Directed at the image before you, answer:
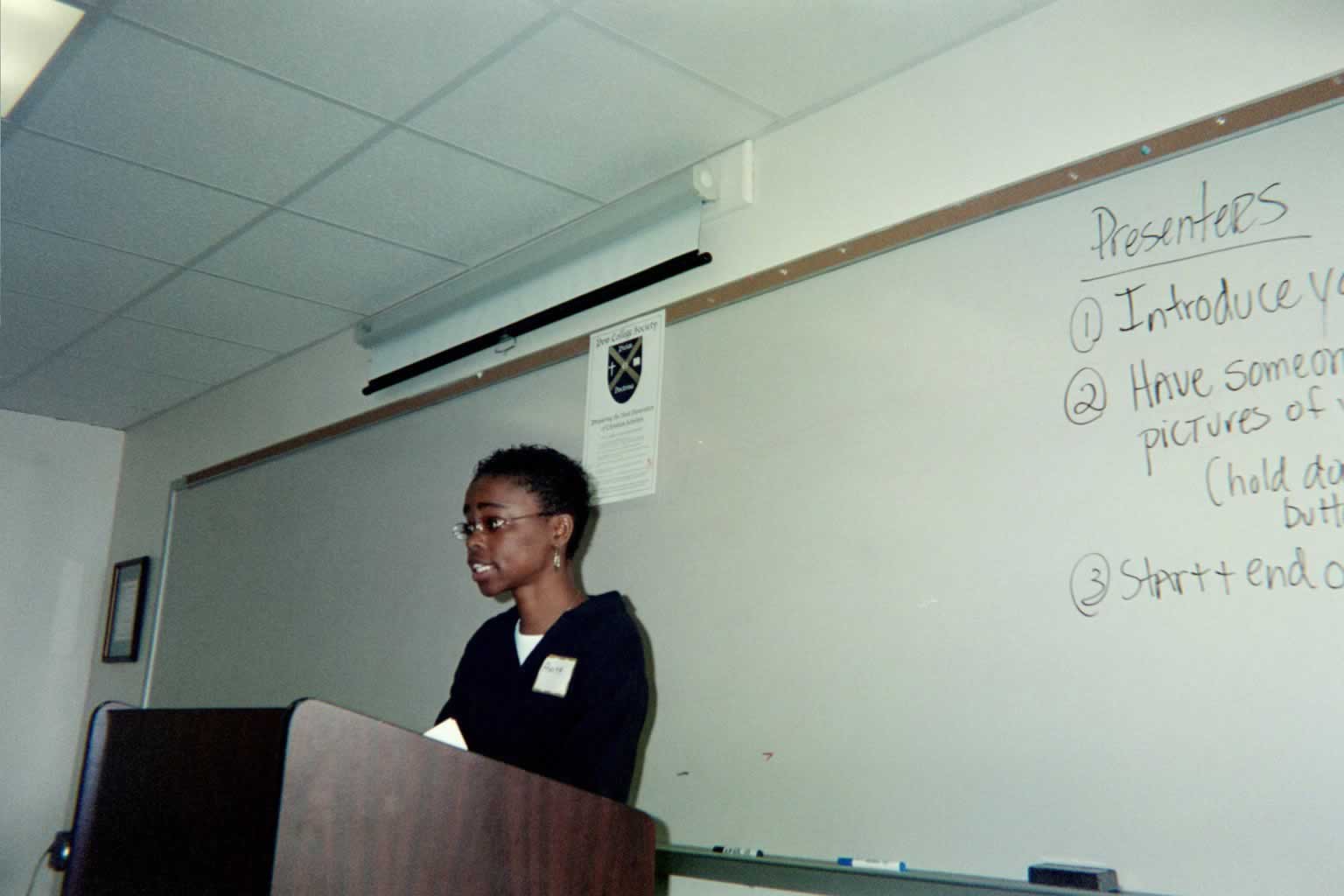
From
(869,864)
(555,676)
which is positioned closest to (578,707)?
(555,676)

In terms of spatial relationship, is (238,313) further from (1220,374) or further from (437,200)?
(1220,374)

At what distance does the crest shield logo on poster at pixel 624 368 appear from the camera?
265 centimetres

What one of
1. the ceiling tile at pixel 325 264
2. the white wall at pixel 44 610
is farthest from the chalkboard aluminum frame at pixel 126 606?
the ceiling tile at pixel 325 264

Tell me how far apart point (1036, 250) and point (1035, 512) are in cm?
46

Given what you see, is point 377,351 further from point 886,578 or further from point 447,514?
point 886,578

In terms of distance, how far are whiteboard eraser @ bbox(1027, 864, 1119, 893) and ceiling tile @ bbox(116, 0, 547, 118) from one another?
1679 mm

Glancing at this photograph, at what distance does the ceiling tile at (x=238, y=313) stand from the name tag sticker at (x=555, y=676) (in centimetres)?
185

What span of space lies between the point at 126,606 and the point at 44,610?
406 mm

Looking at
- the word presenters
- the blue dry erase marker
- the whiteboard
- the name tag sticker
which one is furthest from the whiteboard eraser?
the name tag sticker

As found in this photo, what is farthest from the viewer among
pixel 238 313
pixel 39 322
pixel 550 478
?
pixel 39 322

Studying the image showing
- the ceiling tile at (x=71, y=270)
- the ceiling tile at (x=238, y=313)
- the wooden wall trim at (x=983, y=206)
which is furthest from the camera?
the ceiling tile at (x=238, y=313)

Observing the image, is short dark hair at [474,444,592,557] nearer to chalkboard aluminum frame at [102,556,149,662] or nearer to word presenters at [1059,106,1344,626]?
word presenters at [1059,106,1344,626]

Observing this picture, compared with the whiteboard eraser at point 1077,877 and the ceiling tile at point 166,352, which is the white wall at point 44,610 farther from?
the whiteboard eraser at point 1077,877

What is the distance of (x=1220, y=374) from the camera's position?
5.54 feet
